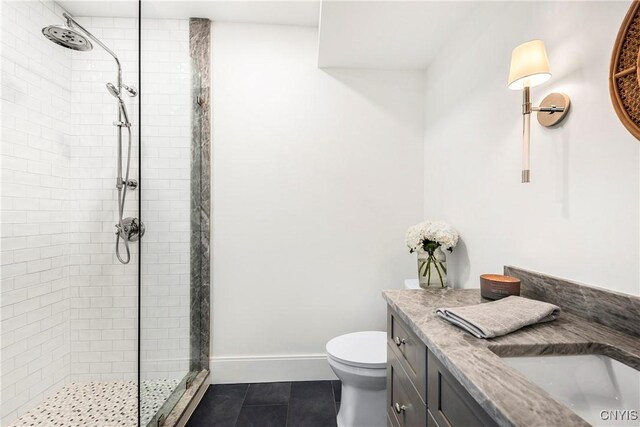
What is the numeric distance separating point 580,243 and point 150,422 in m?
2.08

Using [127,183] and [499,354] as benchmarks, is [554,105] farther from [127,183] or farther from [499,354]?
[127,183]

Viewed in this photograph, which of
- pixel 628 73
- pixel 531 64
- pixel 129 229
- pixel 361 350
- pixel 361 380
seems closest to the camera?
pixel 628 73

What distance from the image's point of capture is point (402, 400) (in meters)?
1.05

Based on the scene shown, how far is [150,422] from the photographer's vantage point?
1.46 metres

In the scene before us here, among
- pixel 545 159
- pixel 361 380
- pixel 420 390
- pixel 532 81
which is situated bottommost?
pixel 361 380

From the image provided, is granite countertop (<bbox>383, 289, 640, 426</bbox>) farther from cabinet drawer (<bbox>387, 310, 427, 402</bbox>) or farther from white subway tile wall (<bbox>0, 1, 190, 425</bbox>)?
white subway tile wall (<bbox>0, 1, 190, 425</bbox>)

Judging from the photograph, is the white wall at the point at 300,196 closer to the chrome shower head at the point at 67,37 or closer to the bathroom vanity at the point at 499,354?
the chrome shower head at the point at 67,37

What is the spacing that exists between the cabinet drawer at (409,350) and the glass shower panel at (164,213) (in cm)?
127

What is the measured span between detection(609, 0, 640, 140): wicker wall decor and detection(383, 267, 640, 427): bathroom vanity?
1.63 feet

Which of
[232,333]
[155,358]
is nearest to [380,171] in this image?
[232,333]

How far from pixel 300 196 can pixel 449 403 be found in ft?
5.32

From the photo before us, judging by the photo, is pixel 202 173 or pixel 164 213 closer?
pixel 164 213

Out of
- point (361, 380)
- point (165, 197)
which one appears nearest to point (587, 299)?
point (361, 380)

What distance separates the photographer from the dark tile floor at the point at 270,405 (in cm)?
168
